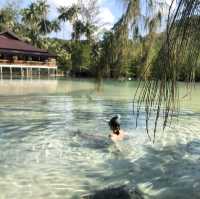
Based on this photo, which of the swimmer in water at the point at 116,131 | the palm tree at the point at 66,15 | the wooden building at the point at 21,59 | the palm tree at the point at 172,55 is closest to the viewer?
the palm tree at the point at 172,55

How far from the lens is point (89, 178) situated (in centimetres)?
614

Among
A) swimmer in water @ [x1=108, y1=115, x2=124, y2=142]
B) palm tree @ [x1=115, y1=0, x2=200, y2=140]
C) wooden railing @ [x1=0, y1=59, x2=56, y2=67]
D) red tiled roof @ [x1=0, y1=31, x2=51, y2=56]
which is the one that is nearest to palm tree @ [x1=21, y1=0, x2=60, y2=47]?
red tiled roof @ [x1=0, y1=31, x2=51, y2=56]

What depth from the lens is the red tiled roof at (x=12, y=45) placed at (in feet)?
149

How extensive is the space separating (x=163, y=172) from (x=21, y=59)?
4308 cm

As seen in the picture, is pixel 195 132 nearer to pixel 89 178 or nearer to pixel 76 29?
pixel 89 178

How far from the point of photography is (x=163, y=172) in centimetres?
650

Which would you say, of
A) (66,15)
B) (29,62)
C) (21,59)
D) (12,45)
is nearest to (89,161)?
(29,62)

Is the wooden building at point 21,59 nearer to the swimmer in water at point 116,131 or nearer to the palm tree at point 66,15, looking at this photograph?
the palm tree at point 66,15

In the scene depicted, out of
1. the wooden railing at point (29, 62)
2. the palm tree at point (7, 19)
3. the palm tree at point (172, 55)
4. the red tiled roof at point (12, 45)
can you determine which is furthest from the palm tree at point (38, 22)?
the palm tree at point (172, 55)

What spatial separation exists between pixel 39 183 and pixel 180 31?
4421 mm

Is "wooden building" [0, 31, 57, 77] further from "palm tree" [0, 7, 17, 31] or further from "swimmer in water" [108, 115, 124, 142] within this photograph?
"swimmer in water" [108, 115, 124, 142]

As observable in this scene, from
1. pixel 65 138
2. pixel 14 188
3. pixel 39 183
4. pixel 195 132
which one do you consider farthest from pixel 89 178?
pixel 195 132

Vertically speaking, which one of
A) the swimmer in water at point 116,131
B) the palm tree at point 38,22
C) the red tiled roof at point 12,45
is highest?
the palm tree at point 38,22

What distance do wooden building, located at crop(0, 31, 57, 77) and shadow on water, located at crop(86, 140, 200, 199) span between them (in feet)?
120
